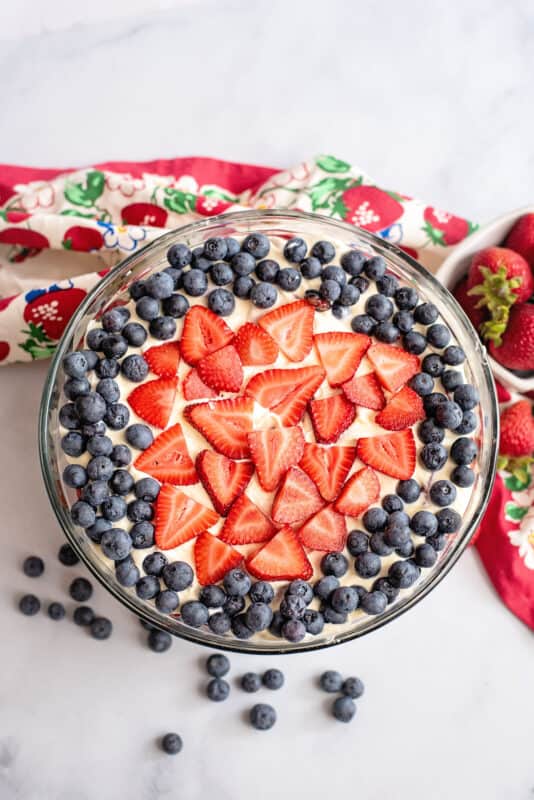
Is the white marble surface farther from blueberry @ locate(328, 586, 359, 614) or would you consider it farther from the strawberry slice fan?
blueberry @ locate(328, 586, 359, 614)

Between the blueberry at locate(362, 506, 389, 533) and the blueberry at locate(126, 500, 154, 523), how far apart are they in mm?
543

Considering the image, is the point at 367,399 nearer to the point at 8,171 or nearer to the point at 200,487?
the point at 200,487

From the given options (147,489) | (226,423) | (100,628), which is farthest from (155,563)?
(100,628)

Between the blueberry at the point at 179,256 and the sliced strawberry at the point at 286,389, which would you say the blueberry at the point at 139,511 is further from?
the blueberry at the point at 179,256

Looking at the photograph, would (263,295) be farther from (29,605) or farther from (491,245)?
(29,605)

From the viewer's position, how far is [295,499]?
2.23 m

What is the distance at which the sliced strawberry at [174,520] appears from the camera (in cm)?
220

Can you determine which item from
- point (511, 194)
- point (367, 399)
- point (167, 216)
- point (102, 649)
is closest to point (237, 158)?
point (167, 216)

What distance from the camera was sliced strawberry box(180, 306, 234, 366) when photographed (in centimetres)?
227

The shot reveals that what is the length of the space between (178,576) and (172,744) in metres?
0.74

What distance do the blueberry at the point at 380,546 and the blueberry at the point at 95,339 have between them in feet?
2.79

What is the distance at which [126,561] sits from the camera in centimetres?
220

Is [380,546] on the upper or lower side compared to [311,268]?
lower

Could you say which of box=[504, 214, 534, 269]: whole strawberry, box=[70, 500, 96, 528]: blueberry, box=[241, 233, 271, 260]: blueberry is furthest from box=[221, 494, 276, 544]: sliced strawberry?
box=[504, 214, 534, 269]: whole strawberry
